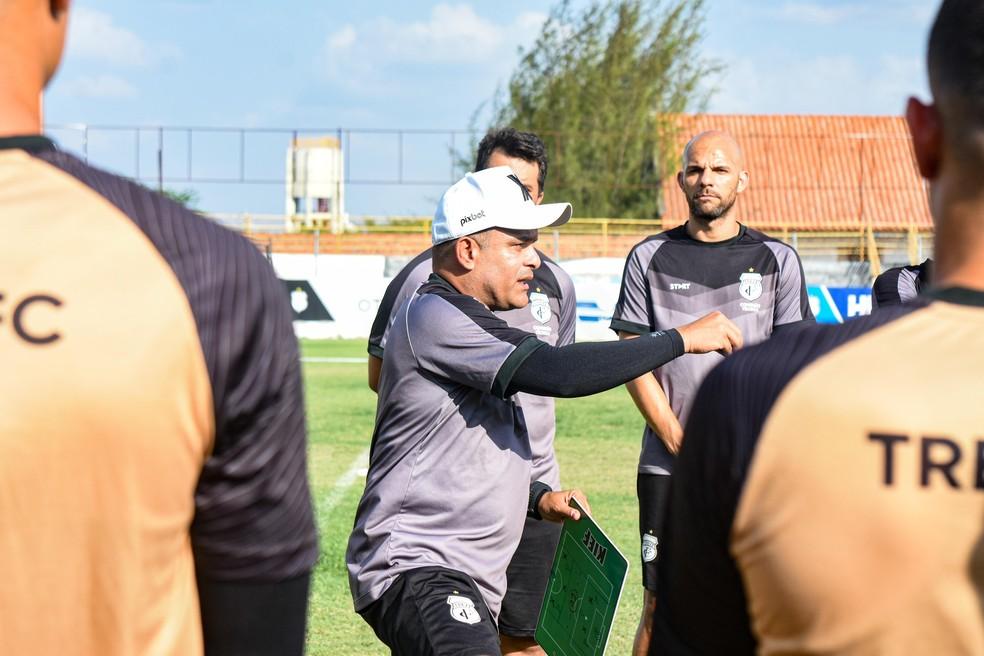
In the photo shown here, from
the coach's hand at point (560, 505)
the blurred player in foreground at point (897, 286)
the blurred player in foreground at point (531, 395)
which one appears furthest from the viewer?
the blurred player in foreground at point (531, 395)

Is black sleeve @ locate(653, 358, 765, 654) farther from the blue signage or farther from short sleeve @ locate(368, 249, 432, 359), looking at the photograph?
the blue signage

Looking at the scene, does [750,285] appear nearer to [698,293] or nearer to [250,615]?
[698,293]

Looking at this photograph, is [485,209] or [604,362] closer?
[604,362]

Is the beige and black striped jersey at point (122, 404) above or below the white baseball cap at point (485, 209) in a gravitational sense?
below

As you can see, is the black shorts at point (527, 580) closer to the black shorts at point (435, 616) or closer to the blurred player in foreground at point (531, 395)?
the blurred player in foreground at point (531, 395)

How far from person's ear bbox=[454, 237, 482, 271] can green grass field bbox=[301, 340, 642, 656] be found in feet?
9.12

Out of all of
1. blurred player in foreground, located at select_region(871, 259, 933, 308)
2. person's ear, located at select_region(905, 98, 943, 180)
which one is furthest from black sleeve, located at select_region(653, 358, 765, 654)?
blurred player in foreground, located at select_region(871, 259, 933, 308)

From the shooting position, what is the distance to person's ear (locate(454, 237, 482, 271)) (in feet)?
12.6

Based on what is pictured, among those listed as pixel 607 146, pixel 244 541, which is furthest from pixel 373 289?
pixel 244 541

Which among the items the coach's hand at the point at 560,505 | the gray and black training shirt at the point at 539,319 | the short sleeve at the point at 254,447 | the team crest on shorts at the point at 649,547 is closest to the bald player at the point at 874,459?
the short sleeve at the point at 254,447

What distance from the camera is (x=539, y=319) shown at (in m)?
5.59

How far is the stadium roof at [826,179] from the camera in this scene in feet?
144

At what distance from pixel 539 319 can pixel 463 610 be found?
2.28 m

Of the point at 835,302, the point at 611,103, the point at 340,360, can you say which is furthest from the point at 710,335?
the point at 611,103
